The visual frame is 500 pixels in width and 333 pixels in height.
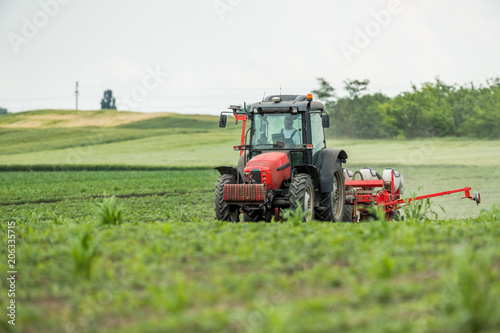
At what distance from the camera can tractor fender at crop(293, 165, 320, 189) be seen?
40.8 feet

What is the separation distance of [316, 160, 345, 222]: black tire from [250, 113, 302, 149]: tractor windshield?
3.56 ft

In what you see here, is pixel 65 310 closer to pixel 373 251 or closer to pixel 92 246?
pixel 92 246

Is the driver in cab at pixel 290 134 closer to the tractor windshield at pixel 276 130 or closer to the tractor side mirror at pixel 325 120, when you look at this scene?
the tractor windshield at pixel 276 130

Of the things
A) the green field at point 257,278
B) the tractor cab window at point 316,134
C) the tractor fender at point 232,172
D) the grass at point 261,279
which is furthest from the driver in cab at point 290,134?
the grass at point 261,279

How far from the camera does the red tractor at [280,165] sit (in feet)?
A: 39.3

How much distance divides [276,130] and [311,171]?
3.80ft

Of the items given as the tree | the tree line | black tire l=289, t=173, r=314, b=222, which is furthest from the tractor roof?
the tree

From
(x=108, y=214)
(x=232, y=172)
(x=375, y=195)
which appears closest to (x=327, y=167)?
(x=232, y=172)

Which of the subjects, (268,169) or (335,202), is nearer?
(268,169)

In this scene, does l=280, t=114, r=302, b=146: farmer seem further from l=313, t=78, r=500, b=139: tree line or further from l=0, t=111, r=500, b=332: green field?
l=313, t=78, r=500, b=139: tree line

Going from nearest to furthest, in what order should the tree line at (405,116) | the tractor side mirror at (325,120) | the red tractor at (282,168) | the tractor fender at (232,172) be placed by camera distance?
1. the red tractor at (282,168)
2. the tractor fender at (232,172)
3. the tractor side mirror at (325,120)
4. the tree line at (405,116)

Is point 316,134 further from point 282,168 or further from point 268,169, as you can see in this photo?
point 268,169

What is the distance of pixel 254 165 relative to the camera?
39.5ft

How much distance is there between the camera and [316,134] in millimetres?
13289
